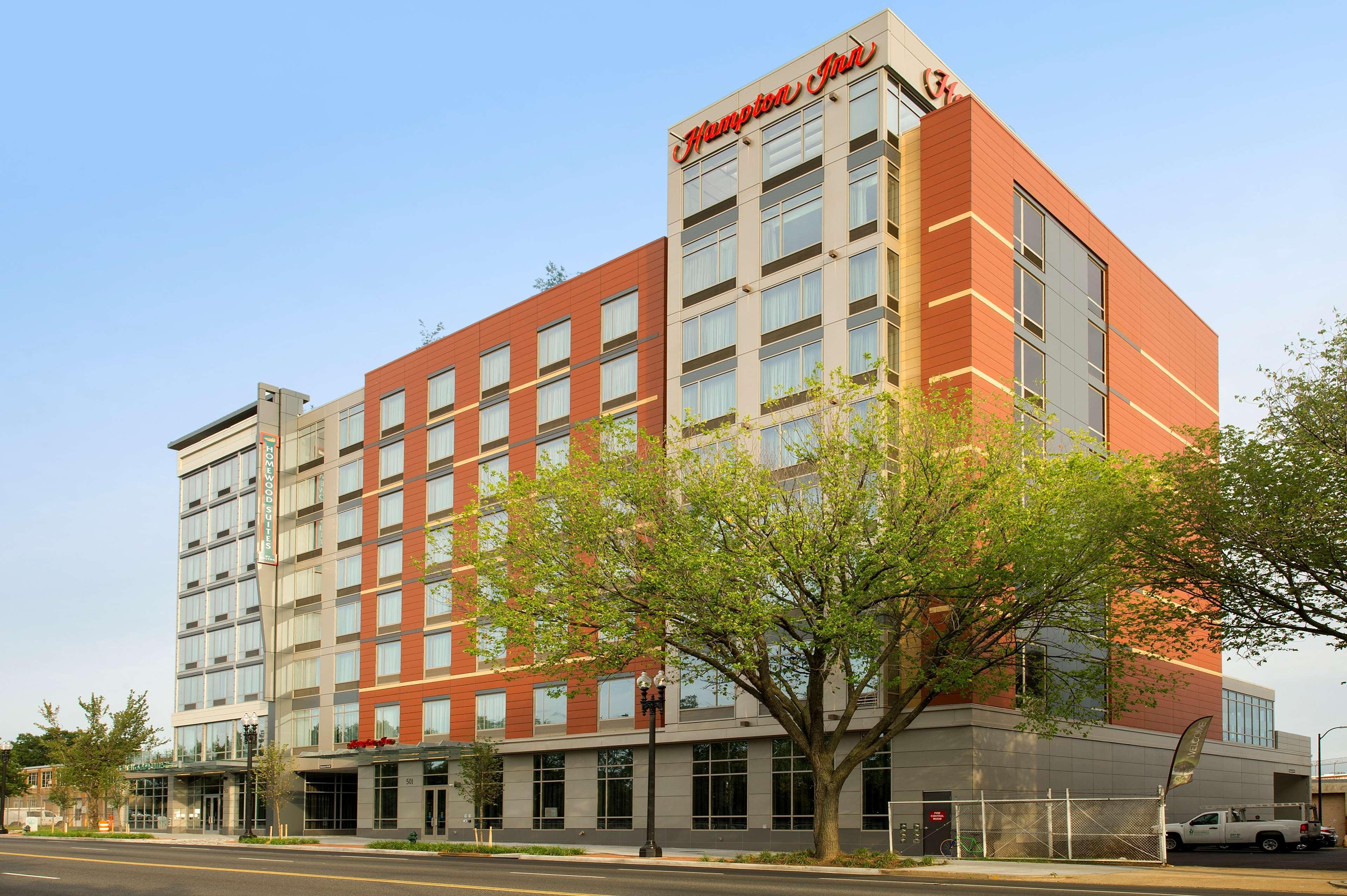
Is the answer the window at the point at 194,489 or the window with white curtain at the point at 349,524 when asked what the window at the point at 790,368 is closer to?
the window with white curtain at the point at 349,524

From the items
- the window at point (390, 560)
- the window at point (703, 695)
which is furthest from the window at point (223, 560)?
the window at point (703, 695)

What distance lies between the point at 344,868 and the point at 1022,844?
19.7m

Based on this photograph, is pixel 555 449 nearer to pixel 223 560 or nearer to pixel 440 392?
pixel 440 392

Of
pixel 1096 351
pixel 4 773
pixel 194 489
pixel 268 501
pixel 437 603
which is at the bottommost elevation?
pixel 4 773

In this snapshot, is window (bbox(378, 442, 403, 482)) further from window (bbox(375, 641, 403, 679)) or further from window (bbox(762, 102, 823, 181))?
window (bbox(762, 102, 823, 181))

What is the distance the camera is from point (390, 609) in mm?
64812

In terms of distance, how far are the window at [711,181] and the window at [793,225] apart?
256cm

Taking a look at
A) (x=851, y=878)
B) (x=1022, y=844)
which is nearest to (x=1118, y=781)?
(x=1022, y=844)

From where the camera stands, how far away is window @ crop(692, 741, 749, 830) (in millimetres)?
46188

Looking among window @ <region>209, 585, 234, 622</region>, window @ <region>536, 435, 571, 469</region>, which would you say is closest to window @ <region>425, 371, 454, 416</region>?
window @ <region>536, 435, 571, 469</region>

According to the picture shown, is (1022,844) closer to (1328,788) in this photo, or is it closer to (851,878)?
(851,878)

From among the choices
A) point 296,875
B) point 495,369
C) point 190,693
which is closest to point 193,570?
point 190,693

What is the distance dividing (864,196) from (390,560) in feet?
109

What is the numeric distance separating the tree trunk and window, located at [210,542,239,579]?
52.7 meters
